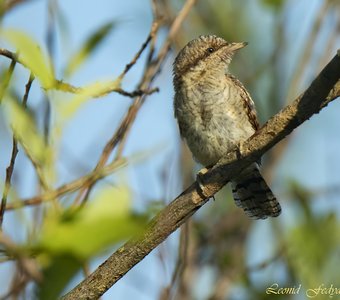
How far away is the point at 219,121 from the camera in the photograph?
399cm

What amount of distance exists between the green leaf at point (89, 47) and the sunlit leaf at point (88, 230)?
0.98 metres

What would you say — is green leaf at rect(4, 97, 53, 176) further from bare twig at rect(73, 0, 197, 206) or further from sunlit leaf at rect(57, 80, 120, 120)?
bare twig at rect(73, 0, 197, 206)

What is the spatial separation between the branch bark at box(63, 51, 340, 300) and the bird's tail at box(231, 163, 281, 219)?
1608 millimetres

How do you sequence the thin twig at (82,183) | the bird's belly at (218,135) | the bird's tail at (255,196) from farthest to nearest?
1. the bird's tail at (255,196)
2. the bird's belly at (218,135)
3. the thin twig at (82,183)

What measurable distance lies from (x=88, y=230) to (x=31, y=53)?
22.7 inches

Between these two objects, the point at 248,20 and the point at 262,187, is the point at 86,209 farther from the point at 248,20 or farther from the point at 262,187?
the point at 248,20

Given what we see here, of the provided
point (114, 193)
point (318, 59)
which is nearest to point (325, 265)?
point (318, 59)

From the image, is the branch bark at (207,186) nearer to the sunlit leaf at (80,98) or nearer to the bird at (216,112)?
the sunlit leaf at (80,98)

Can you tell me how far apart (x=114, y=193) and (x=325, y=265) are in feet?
8.39

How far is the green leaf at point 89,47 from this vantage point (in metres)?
2.00

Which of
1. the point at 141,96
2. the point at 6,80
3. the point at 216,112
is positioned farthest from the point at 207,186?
the point at 216,112

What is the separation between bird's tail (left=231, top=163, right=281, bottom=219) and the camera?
4309mm

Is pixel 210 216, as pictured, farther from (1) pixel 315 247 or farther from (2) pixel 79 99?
(2) pixel 79 99

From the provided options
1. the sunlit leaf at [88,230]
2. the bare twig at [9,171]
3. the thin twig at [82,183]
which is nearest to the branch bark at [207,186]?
the thin twig at [82,183]
